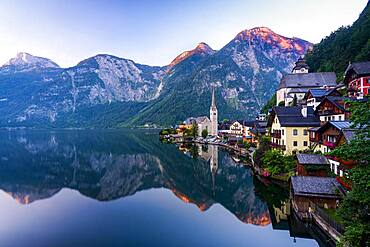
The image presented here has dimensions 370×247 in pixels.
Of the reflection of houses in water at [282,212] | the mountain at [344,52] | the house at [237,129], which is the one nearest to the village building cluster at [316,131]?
the reflection of houses in water at [282,212]

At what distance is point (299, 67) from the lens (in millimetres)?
95938

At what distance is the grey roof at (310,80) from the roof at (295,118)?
34.5m

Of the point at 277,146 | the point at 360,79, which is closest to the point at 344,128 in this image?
the point at 277,146

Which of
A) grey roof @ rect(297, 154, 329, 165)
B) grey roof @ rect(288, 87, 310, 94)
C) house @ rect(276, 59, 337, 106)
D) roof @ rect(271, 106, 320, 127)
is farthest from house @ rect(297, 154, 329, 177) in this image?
grey roof @ rect(288, 87, 310, 94)

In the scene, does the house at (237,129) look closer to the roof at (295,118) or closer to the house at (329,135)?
the roof at (295,118)

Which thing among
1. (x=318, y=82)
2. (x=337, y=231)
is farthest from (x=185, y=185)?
(x=318, y=82)

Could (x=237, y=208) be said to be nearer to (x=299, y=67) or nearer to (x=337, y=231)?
(x=337, y=231)

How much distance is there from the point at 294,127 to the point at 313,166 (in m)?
13.1

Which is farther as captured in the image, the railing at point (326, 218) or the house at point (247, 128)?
the house at point (247, 128)

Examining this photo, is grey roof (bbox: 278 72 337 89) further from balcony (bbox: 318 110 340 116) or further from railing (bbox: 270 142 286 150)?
railing (bbox: 270 142 286 150)

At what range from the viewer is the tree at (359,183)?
11.2 metres

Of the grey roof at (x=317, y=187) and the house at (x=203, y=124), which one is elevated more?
the house at (x=203, y=124)

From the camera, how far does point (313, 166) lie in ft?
91.6

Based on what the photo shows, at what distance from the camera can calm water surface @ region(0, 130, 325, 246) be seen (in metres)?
22.1
